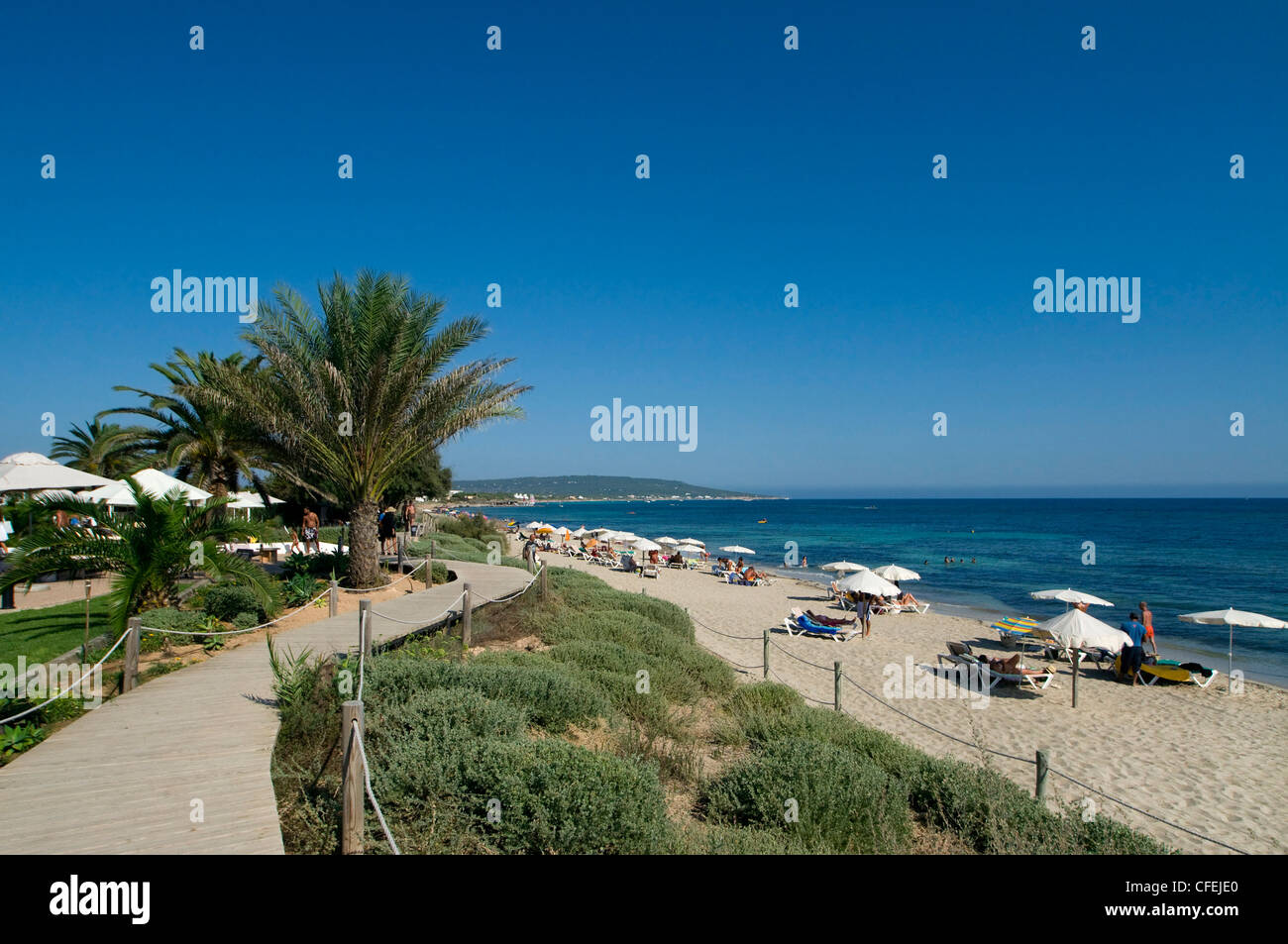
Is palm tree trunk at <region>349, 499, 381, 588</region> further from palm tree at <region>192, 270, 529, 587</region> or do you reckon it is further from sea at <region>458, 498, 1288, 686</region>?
sea at <region>458, 498, 1288, 686</region>

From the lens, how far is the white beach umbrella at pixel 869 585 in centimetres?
2002

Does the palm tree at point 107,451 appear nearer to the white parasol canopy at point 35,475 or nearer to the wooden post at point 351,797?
the white parasol canopy at point 35,475

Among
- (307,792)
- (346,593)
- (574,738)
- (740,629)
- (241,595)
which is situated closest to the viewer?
(307,792)

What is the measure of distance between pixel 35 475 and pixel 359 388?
Result: 8989mm

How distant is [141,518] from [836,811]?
10.0 m

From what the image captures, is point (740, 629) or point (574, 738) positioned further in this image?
point (740, 629)

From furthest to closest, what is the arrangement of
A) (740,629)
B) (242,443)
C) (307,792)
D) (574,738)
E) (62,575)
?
(740,629) < (62,575) < (242,443) < (574,738) < (307,792)

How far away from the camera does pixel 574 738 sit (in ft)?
22.9

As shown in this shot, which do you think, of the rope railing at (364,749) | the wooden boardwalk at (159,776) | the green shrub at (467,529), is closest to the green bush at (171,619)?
the wooden boardwalk at (159,776)

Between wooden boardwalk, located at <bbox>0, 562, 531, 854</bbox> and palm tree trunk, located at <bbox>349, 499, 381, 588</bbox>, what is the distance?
5.80m

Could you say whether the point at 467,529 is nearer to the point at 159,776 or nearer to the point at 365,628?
the point at 365,628

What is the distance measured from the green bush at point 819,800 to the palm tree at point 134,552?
7.68m
